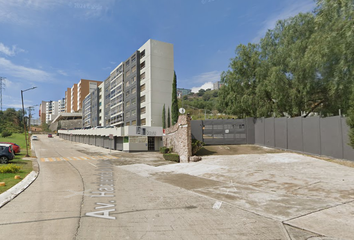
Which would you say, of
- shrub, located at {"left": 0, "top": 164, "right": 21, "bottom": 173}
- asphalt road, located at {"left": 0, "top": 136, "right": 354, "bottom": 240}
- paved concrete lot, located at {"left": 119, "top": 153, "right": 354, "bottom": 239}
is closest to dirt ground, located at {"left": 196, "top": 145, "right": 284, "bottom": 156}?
paved concrete lot, located at {"left": 119, "top": 153, "right": 354, "bottom": 239}

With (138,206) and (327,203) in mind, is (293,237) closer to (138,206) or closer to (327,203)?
(327,203)

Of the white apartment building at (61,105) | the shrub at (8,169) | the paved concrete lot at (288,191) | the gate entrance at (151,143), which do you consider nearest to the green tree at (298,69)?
the paved concrete lot at (288,191)

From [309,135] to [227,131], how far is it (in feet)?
30.3

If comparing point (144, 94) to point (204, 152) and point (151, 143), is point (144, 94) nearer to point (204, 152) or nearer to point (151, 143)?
point (151, 143)

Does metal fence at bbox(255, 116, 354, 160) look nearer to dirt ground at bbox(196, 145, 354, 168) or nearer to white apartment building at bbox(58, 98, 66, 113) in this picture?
dirt ground at bbox(196, 145, 354, 168)

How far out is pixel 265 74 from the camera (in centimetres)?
2525

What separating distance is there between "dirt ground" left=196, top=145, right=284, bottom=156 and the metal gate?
47.9 inches

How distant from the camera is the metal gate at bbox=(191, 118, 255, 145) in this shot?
2516 centimetres

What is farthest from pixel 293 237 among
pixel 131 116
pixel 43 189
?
pixel 131 116

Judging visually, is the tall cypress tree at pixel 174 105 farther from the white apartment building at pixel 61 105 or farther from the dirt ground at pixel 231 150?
the white apartment building at pixel 61 105

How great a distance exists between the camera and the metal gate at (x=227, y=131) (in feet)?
82.5

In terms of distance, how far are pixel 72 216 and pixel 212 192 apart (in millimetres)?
5654

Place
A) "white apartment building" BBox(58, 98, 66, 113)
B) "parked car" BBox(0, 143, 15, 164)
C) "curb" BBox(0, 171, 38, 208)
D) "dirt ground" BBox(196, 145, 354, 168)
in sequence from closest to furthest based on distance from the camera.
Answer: "curb" BBox(0, 171, 38, 208) → "parked car" BBox(0, 143, 15, 164) → "dirt ground" BBox(196, 145, 354, 168) → "white apartment building" BBox(58, 98, 66, 113)

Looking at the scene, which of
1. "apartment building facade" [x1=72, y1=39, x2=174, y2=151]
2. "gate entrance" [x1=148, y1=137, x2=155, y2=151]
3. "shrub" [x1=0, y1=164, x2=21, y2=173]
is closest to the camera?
"shrub" [x1=0, y1=164, x2=21, y2=173]
